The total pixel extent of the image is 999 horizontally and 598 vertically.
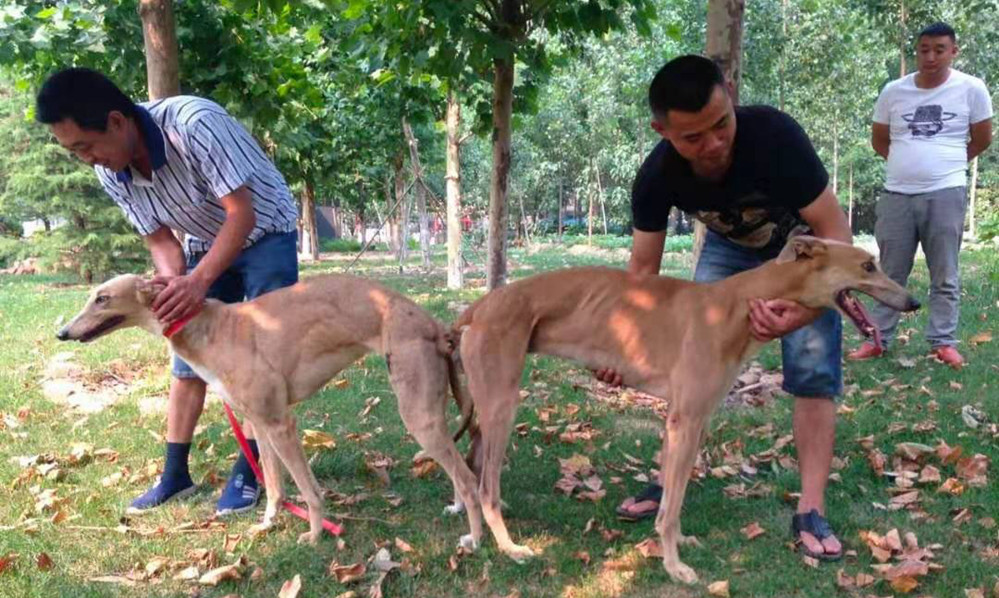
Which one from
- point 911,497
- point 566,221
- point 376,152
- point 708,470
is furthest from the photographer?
point 566,221

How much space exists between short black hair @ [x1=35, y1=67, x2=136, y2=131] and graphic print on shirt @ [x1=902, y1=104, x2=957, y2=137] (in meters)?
6.25

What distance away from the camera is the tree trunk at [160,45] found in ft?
18.5

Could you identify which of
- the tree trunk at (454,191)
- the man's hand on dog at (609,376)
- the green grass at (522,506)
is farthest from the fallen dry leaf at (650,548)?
the tree trunk at (454,191)

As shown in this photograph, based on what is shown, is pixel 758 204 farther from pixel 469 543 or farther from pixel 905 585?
pixel 469 543

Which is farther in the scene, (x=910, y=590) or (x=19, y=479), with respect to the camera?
(x=19, y=479)

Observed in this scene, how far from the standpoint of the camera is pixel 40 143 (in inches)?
884

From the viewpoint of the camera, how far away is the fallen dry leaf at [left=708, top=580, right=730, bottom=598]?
11.3ft

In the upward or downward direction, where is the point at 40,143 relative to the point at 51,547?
upward

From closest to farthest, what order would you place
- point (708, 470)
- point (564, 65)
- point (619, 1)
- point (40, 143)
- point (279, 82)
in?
point (708, 470) < point (619, 1) < point (564, 65) < point (279, 82) < point (40, 143)

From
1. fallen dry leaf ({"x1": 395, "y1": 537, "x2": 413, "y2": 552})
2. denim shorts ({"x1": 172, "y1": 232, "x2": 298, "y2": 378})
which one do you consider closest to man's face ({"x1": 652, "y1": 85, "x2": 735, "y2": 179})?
denim shorts ({"x1": 172, "y1": 232, "x2": 298, "y2": 378})

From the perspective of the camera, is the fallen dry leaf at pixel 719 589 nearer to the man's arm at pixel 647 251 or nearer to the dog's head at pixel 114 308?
the man's arm at pixel 647 251

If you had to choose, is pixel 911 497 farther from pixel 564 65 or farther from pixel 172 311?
pixel 564 65

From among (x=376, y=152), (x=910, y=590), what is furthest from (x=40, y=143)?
(x=910, y=590)

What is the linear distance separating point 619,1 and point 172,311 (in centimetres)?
433
